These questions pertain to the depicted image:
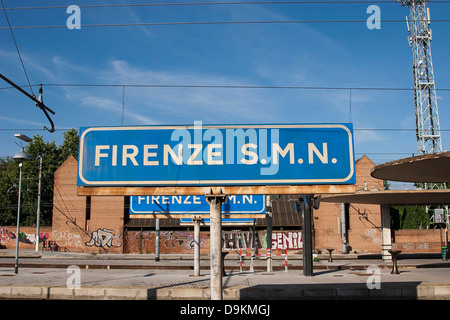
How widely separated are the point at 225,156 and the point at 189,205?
1151 cm

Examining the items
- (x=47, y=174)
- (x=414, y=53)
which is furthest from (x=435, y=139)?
(x=47, y=174)

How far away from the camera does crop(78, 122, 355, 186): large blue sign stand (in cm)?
759

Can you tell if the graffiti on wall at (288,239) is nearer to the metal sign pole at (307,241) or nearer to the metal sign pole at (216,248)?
the metal sign pole at (307,241)

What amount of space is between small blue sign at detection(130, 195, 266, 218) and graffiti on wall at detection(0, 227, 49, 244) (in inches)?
1042

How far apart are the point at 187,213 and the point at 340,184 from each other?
39.5 feet

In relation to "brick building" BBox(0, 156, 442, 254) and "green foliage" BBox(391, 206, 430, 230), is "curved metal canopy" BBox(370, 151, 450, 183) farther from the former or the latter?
"green foliage" BBox(391, 206, 430, 230)

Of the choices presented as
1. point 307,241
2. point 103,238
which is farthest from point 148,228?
point 307,241

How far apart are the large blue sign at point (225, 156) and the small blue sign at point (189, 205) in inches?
435

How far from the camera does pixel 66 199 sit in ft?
140

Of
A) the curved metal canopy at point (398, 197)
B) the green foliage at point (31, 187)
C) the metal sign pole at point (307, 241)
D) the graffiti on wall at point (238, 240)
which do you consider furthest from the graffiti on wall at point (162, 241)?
the metal sign pole at point (307, 241)

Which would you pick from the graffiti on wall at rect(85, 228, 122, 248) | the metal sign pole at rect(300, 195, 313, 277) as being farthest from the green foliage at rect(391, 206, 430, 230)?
the metal sign pole at rect(300, 195, 313, 277)

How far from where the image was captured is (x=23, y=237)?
4341 centimetres

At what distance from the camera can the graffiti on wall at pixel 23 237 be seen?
4288 centimetres
